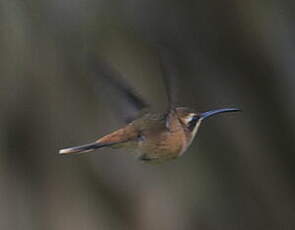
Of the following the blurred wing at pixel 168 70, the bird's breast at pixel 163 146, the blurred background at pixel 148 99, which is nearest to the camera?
the blurred wing at pixel 168 70

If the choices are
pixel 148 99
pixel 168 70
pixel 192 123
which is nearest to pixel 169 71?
pixel 168 70

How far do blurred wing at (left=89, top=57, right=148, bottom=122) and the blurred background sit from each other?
2.91 ft

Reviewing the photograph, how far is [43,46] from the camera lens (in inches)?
79.5

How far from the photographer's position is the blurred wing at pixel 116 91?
3.06ft

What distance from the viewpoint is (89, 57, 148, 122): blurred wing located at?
93cm

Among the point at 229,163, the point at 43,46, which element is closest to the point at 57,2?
the point at 43,46

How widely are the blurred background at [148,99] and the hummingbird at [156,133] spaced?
90cm

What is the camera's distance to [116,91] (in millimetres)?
977

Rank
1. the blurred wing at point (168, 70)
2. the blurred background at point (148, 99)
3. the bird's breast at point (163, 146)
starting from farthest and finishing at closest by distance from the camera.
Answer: the blurred background at point (148, 99), the bird's breast at point (163, 146), the blurred wing at point (168, 70)

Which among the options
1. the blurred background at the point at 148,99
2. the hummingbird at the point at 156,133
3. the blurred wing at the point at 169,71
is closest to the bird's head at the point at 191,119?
the hummingbird at the point at 156,133

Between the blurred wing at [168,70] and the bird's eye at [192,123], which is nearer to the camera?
the blurred wing at [168,70]

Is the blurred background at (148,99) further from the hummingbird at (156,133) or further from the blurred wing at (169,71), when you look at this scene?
the blurred wing at (169,71)

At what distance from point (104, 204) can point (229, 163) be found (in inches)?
17.3

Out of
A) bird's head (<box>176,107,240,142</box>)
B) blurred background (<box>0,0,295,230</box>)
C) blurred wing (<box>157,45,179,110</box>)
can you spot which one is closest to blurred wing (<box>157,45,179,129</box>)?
blurred wing (<box>157,45,179,110</box>)
